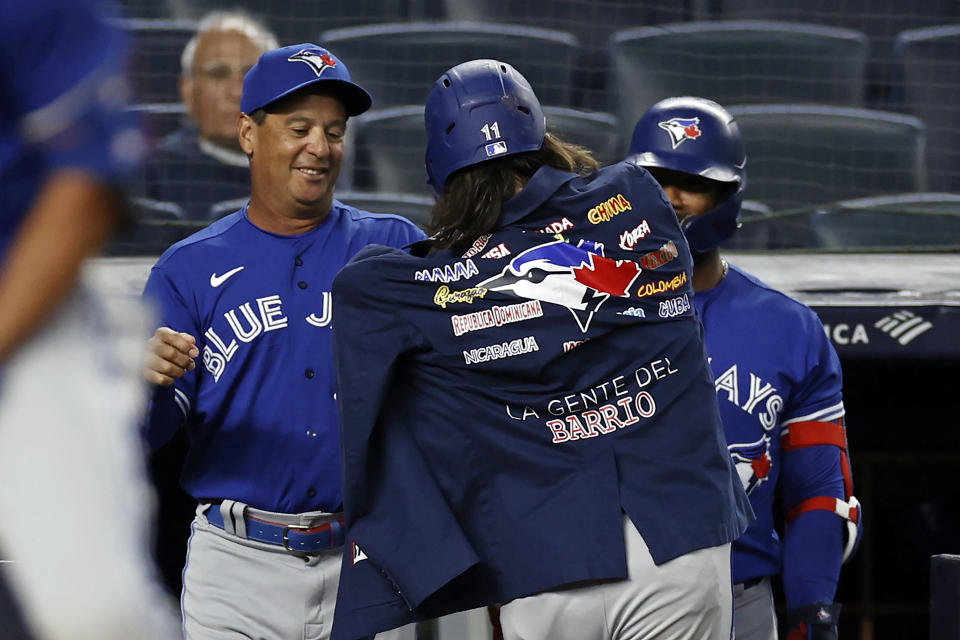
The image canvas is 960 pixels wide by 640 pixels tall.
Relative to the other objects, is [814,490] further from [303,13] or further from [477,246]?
[303,13]

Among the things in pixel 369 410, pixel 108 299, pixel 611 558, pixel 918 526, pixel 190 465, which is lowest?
pixel 918 526

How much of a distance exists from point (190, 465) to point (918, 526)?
2.70 meters

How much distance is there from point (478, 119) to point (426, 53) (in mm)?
3970

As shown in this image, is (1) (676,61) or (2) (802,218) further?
(1) (676,61)

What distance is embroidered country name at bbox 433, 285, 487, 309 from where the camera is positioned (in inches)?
75.6

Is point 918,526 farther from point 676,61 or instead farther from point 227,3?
point 227,3

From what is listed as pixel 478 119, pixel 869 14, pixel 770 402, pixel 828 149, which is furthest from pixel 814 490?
pixel 869 14

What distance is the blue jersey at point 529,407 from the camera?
1.88 m

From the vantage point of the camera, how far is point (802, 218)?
5285 mm

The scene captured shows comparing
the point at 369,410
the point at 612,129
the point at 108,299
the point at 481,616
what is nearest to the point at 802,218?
the point at 612,129

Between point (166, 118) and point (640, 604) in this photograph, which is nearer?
point (640, 604)

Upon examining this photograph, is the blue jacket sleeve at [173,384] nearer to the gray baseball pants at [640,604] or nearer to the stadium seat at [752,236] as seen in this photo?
the gray baseball pants at [640,604]

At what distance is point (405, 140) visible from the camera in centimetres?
561

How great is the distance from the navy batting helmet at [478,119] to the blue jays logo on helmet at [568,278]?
0.20m
